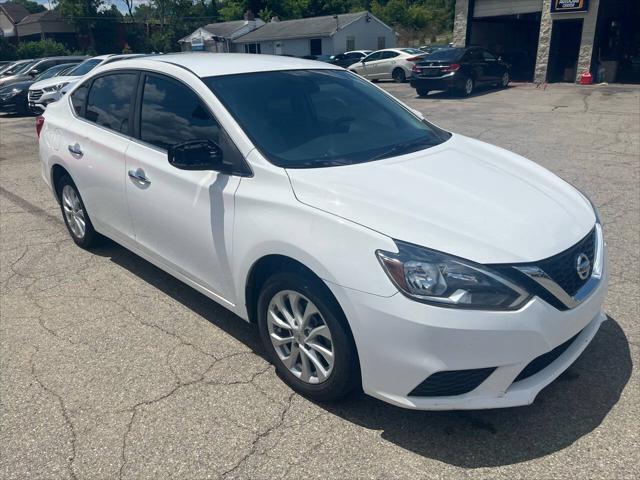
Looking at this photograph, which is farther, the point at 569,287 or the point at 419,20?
the point at 419,20

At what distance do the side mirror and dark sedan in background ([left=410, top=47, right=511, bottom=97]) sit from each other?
638 inches

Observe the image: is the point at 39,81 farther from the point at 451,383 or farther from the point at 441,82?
the point at 451,383

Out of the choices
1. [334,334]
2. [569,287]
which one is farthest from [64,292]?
[569,287]

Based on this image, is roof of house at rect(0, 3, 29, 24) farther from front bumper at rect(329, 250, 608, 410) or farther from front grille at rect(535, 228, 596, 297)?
front grille at rect(535, 228, 596, 297)

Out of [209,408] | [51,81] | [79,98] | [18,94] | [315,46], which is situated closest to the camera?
[209,408]

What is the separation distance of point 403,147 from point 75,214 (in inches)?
127

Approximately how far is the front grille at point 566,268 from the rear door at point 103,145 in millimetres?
2950

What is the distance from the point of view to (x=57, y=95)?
14984 millimetres

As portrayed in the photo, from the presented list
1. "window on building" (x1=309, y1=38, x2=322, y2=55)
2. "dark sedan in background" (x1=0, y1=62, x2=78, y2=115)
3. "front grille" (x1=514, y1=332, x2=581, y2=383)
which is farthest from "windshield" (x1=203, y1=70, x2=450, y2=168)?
"window on building" (x1=309, y1=38, x2=322, y2=55)

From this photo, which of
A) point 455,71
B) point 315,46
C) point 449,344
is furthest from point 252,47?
point 449,344

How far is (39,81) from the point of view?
17.0 metres

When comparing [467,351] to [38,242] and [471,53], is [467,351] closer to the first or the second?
[38,242]

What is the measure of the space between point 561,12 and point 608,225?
1884cm

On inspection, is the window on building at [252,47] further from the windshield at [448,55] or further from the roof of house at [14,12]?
the windshield at [448,55]
